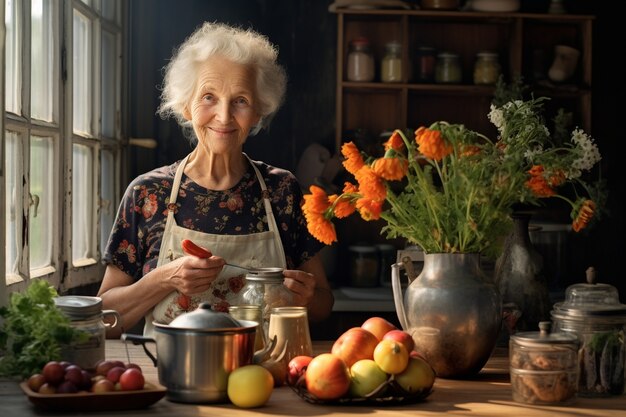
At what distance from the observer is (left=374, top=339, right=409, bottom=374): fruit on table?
66.2 inches

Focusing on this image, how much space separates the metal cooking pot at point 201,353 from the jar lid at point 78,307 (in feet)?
0.55

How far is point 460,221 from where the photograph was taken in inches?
75.4

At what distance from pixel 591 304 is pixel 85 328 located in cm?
92

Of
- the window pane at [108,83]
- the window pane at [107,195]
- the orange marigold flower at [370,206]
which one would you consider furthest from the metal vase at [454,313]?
the window pane at [108,83]

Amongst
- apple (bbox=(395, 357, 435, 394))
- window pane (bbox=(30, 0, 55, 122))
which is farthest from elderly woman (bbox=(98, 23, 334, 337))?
apple (bbox=(395, 357, 435, 394))

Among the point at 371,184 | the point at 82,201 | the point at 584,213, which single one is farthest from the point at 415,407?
the point at 82,201

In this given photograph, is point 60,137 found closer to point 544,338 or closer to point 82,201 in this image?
point 82,201

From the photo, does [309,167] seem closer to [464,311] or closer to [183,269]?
[183,269]

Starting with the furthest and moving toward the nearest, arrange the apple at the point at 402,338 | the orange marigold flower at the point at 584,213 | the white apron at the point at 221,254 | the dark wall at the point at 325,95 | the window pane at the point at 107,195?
the dark wall at the point at 325,95, the window pane at the point at 107,195, the white apron at the point at 221,254, the orange marigold flower at the point at 584,213, the apple at the point at 402,338

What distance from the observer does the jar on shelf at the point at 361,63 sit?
460 centimetres

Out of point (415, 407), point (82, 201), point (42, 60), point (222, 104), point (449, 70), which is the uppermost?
point (449, 70)

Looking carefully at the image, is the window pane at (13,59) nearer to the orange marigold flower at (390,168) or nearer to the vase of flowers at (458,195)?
the vase of flowers at (458,195)

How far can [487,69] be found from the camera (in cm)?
464

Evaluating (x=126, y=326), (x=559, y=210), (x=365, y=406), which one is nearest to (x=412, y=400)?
(x=365, y=406)
